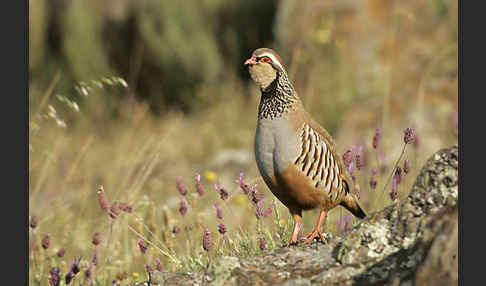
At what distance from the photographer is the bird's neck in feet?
11.1

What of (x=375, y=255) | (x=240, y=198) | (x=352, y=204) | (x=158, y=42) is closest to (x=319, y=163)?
(x=352, y=204)

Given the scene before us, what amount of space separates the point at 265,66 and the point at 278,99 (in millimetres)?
189

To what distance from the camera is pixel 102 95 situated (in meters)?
12.0

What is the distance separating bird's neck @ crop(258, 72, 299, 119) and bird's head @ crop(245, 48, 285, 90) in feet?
0.11

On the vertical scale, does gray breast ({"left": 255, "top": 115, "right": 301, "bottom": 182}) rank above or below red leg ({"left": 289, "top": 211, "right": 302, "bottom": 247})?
above

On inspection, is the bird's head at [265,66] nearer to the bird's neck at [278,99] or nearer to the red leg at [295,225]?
the bird's neck at [278,99]

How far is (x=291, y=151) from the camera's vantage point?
10.8 ft

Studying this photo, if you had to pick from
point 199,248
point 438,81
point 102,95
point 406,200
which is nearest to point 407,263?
point 406,200

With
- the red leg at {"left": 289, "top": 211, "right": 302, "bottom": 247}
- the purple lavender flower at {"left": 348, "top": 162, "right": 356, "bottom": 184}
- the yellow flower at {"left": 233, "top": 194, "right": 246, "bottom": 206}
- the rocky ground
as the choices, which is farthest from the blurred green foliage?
the rocky ground

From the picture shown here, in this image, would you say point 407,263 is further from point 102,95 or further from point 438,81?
point 102,95

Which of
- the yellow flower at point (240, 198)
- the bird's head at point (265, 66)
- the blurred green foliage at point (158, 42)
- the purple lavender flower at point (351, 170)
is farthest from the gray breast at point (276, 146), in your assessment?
the blurred green foliage at point (158, 42)

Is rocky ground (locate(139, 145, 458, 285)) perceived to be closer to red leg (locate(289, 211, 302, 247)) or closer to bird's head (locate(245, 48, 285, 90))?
red leg (locate(289, 211, 302, 247))

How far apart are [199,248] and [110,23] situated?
9.10 metres

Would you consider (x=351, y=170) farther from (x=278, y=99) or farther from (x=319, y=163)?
(x=278, y=99)
